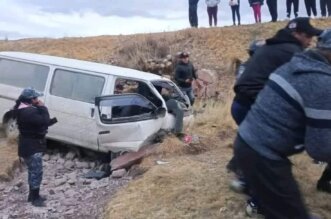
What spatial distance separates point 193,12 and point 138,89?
10.4m

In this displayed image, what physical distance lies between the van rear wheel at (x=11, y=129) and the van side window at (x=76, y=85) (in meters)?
1.08

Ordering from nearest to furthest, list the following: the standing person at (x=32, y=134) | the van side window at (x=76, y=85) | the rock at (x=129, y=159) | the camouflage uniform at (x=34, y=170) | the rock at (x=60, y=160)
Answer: the standing person at (x=32, y=134) → the camouflage uniform at (x=34, y=170) → the rock at (x=129, y=159) → the van side window at (x=76, y=85) → the rock at (x=60, y=160)

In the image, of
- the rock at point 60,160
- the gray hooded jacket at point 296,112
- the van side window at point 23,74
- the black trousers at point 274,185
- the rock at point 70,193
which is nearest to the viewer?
the gray hooded jacket at point 296,112

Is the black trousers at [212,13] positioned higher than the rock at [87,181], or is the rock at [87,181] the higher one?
the black trousers at [212,13]

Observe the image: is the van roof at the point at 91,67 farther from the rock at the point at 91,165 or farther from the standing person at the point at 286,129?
the standing person at the point at 286,129

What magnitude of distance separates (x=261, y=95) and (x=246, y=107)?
208 centimetres

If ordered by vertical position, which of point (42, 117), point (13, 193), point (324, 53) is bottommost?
point (13, 193)

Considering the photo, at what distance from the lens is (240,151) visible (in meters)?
3.26

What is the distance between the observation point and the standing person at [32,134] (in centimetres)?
762

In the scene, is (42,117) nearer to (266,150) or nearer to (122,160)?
(122,160)

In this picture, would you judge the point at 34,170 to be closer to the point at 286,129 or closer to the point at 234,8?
the point at 286,129

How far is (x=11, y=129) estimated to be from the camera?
10.8 m

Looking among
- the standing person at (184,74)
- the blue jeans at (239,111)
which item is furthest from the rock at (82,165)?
the blue jeans at (239,111)

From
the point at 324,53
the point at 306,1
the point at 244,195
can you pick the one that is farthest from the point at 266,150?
the point at 306,1
